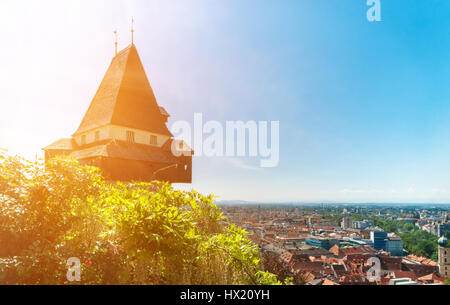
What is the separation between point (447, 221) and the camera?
32.7 feet

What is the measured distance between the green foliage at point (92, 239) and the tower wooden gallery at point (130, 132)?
33.7ft

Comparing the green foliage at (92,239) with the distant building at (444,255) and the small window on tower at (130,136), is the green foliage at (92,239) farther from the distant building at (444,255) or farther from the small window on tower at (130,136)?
the distant building at (444,255)

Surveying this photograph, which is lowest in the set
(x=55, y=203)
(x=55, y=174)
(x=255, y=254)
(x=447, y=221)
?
(x=447, y=221)

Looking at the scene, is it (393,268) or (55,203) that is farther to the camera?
(393,268)

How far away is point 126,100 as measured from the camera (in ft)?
50.1

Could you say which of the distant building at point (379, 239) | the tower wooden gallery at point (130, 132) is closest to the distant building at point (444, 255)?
the distant building at point (379, 239)

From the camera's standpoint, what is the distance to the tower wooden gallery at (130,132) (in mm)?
13391

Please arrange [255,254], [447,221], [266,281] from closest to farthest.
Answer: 1. [266,281]
2. [255,254]
3. [447,221]

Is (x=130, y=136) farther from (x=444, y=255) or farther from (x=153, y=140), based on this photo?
(x=444, y=255)

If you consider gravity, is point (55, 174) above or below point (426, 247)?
above

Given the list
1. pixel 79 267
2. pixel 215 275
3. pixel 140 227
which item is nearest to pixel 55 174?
pixel 79 267
